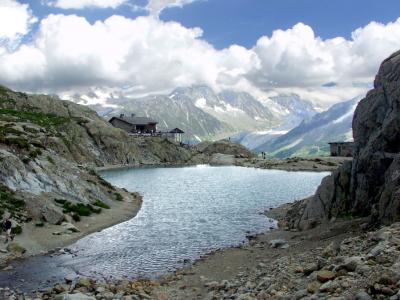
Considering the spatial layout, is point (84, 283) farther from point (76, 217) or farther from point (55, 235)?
point (76, 217)

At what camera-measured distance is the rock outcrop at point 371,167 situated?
4104 cm

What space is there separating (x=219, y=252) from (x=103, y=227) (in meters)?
19.9

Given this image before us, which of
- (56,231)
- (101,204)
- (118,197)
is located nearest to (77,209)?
(101,204)

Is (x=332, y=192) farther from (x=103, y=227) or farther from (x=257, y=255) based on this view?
(x=103, y=227)

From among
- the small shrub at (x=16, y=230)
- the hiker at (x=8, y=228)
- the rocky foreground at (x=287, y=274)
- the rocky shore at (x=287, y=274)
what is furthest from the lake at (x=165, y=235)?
the small shrub at (x=16, y=230)

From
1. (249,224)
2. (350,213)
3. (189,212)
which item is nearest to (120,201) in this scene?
(189,212)

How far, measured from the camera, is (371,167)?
45.5 meters

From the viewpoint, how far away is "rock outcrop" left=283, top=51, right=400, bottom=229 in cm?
4104

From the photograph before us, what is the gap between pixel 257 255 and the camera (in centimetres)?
4434

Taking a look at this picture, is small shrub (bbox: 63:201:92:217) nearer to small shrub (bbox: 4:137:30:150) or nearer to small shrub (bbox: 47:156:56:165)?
small shrub (bbox: 47:156:56:165)

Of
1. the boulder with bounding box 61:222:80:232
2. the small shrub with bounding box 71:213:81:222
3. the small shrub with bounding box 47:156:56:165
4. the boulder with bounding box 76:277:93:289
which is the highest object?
the small shrub with bounding box 47:156:56:165

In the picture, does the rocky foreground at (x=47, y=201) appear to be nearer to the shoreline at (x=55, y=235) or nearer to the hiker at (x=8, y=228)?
the shoreline at (x=55, y=235)

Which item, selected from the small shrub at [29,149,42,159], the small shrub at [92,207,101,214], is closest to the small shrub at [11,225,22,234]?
the small shrub at [92,207,101,214]

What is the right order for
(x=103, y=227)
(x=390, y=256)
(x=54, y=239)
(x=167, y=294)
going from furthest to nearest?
A: (x=103, y=227) < (x=54, y=239) < (x=167, y=294) < (x=390, y=256)
